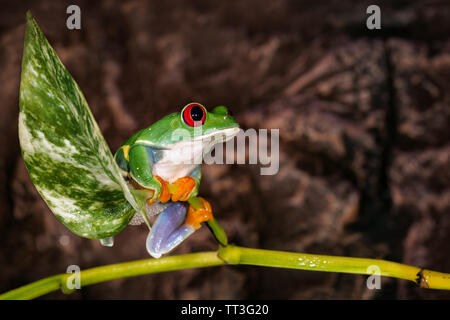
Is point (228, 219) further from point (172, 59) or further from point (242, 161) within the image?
point (172, 59)

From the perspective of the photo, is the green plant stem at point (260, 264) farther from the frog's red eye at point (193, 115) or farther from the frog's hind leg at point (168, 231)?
the frog's red eye at point (193, 115)

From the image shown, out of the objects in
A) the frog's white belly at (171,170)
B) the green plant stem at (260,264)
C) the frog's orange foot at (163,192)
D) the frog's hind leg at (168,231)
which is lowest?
the green plant stem at (260,264)

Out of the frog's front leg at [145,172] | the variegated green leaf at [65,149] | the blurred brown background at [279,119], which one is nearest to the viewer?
the variegated green leaf at [65,149]

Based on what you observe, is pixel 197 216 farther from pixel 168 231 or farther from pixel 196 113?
pixel 196 113

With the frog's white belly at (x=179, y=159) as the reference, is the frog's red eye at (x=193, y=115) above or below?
above

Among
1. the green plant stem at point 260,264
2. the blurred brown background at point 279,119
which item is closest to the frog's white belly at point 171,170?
the green plant stem at point 260,264

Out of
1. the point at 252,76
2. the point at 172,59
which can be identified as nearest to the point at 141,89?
the point at 172,59

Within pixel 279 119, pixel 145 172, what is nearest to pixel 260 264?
pixel 145 172
